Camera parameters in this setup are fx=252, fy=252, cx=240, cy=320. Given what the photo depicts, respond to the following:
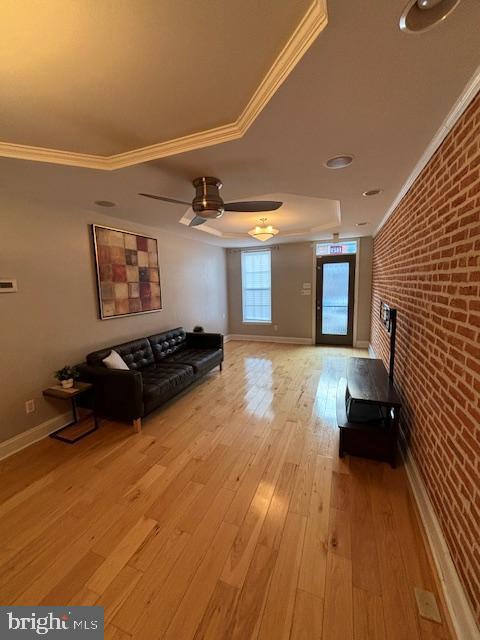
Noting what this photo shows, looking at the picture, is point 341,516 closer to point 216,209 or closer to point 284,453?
point 284,453

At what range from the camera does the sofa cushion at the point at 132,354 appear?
9.46 ft

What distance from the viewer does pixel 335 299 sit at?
5832 mm

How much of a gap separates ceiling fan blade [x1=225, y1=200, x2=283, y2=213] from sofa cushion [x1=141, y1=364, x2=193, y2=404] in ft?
7.30

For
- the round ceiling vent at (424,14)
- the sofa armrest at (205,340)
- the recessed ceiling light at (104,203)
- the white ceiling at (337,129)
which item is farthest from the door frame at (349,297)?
the round ceiling vent at (424,14)

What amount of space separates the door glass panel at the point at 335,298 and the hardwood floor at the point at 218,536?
3623 millimetres

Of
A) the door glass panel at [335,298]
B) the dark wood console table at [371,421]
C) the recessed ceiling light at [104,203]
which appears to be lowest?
the dark wood console table at [371,421]

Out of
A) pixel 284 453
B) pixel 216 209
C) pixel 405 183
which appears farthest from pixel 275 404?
pixel 405 183

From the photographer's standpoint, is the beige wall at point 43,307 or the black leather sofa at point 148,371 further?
the black leather sofa at point 148,371

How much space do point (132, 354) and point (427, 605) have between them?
3275 mm

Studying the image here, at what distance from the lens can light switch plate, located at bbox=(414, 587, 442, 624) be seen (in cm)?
113

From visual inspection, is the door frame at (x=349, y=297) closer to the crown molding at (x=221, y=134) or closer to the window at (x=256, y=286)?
the window at (x=256, y=286)

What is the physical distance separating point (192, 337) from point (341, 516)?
334 centimetres

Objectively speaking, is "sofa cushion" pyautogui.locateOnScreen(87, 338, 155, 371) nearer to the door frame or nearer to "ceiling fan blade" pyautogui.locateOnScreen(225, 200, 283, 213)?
"ceiling fan blade" pyautogui.locateOnScreen(225, 200, 283, 213)

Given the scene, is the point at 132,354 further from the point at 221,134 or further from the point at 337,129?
the point at 337,129
